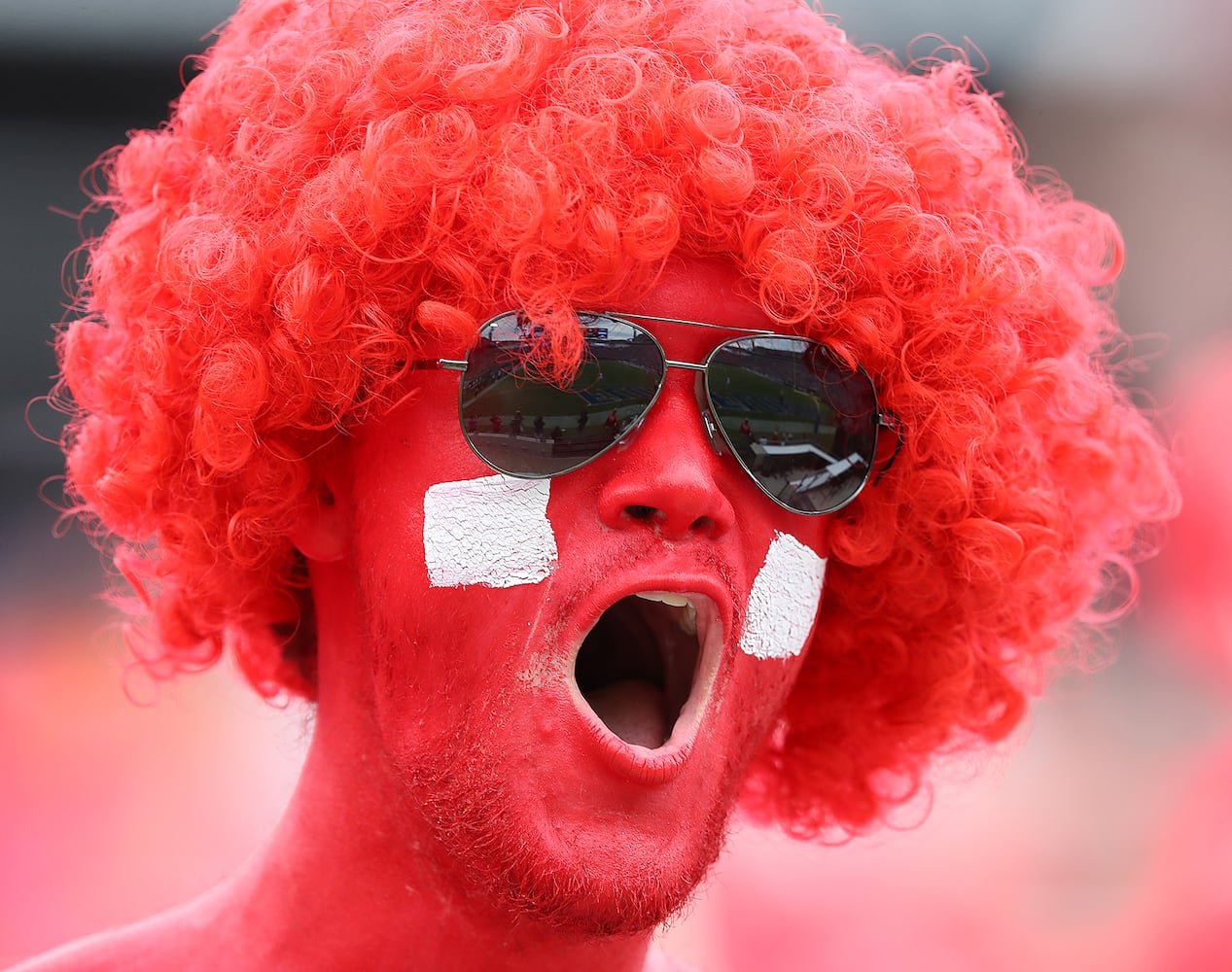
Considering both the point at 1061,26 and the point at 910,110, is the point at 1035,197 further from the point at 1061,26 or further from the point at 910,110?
the point at 1061,26

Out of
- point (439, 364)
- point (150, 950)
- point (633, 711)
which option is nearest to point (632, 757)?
point (633, 711)

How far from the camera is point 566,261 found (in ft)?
5.12

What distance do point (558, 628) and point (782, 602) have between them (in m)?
0.39

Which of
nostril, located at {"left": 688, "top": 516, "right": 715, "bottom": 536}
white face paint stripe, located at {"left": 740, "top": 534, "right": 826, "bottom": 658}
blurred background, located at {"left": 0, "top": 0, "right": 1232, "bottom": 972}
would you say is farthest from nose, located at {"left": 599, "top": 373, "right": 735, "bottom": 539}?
blurred background, located at {"left": 0, "top": 0, "right": 1232, "bottom": 972}

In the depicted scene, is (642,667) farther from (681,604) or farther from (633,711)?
(681,604)

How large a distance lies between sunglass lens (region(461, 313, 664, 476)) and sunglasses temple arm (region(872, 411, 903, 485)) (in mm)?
439

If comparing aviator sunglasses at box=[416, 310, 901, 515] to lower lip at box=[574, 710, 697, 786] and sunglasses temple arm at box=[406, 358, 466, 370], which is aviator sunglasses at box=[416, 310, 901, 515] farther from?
lower lip at box=[574, 710, 697, 786]

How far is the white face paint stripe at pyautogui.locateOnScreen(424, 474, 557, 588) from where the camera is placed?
1.55 metres

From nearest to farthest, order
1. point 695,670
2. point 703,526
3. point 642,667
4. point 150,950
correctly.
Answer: point 703,526 → point 695,670 → point 150,950 → point 642,667

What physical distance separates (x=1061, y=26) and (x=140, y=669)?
3979 mm

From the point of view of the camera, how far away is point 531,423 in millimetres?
1544

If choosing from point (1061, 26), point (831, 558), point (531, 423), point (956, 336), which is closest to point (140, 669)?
point (531, 423)

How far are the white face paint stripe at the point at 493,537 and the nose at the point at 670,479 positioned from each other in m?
0.10

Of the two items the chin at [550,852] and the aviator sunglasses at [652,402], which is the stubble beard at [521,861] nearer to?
the chin at [550,852]
